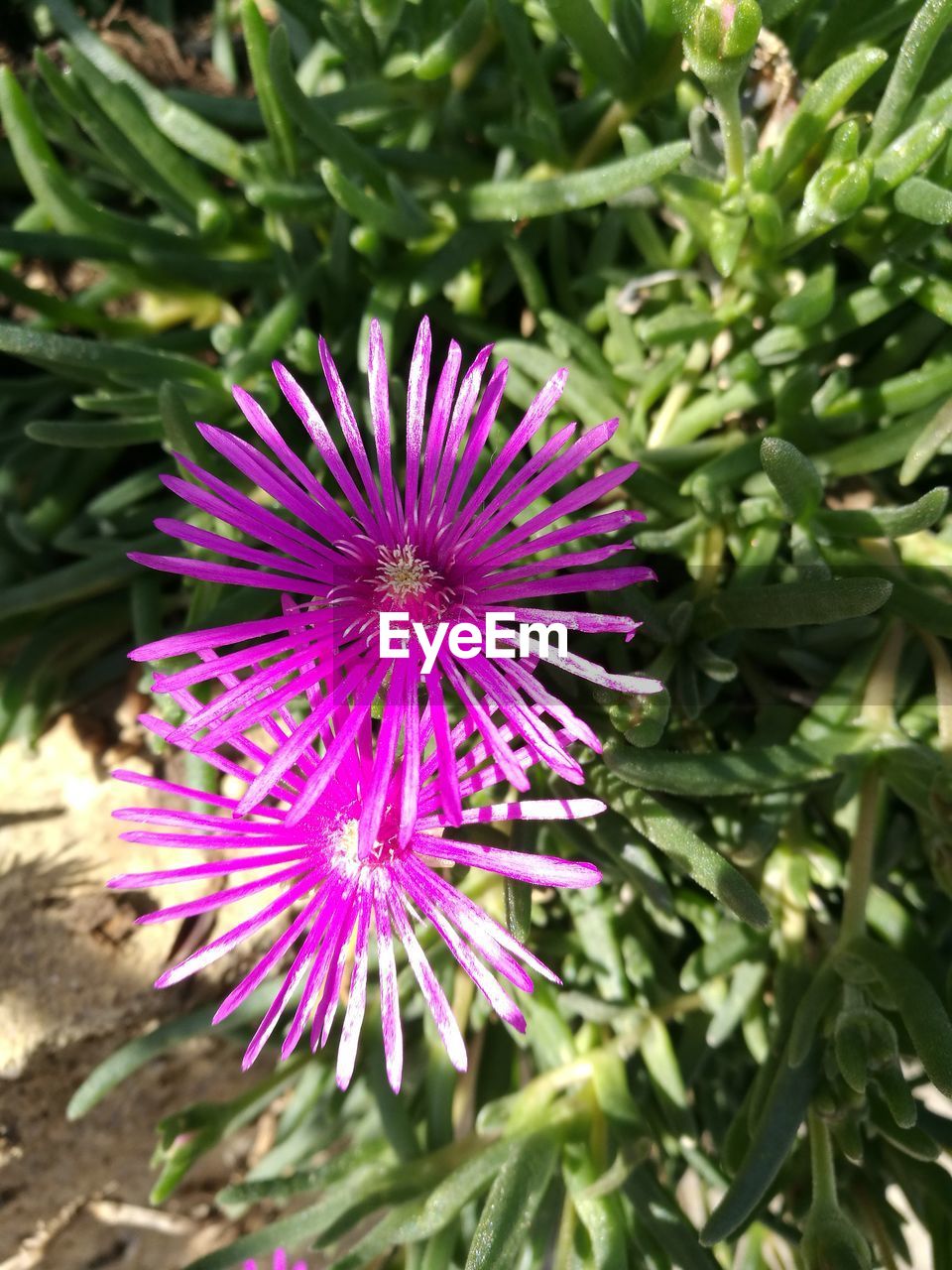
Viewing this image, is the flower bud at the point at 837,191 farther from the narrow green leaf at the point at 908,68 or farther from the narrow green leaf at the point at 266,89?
the narrow green leaf at the point at 266,89

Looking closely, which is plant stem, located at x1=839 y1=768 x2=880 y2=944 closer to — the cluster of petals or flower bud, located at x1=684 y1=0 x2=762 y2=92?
the cluster of petals

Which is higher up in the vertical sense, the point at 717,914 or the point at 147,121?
the point at 147,121

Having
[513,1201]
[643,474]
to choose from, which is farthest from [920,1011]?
[643,474]

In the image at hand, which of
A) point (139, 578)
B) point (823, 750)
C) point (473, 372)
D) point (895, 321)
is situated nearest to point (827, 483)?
point (895, 321)

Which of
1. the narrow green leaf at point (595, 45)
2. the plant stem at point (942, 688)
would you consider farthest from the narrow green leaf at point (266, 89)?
the plant stem at point (942, 688)

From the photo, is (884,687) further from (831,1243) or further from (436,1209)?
(436,1209)

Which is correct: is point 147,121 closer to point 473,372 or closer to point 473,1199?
point 473,372
